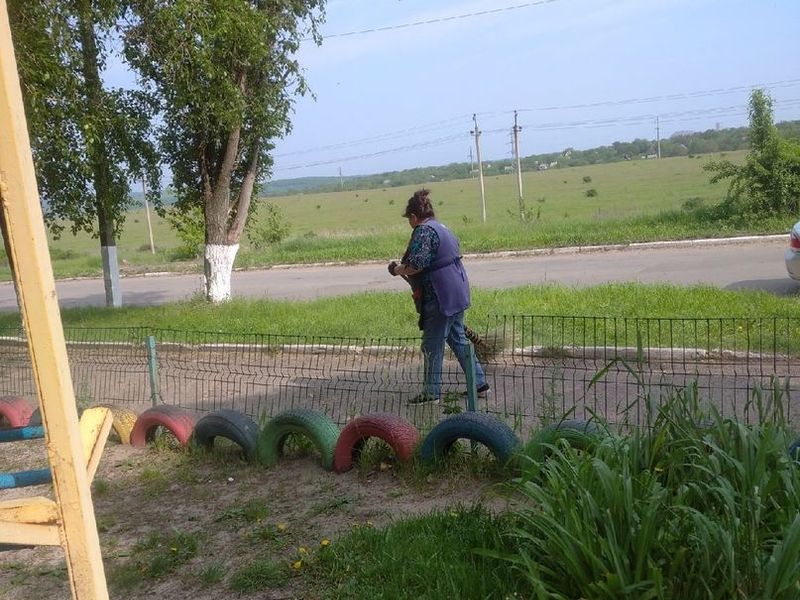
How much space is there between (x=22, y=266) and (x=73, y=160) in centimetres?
957

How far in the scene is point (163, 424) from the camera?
6.38 metres

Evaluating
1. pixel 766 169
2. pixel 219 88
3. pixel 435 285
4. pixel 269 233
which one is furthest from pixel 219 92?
pixel 269 233

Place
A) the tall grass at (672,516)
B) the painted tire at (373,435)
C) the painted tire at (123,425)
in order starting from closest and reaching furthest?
the tall grass at (672,516) → the painted tire at (373,435) → the painted tire at (123,425)

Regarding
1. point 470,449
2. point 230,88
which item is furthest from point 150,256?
point 470,449

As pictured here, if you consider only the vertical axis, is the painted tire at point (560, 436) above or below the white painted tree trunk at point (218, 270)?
below

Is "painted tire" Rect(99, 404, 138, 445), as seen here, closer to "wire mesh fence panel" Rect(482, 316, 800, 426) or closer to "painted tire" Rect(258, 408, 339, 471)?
"painted tire" Rect(258, 408, 339, 471)

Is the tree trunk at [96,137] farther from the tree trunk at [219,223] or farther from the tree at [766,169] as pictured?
the tree at [766,169]

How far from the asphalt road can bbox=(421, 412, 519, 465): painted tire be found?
27.1 ft

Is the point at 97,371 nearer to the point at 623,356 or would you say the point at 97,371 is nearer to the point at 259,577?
the point at 623,356

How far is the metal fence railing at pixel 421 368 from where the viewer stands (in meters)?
6.84

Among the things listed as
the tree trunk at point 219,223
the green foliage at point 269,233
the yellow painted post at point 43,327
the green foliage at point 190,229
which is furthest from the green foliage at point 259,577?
the green foliage at point 269,233

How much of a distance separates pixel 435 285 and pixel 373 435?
6.48 ft

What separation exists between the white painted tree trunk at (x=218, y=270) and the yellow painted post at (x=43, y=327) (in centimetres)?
1166

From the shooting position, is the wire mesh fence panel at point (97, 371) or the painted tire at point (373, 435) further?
the wire mesh fence panel at point (97, 371)
